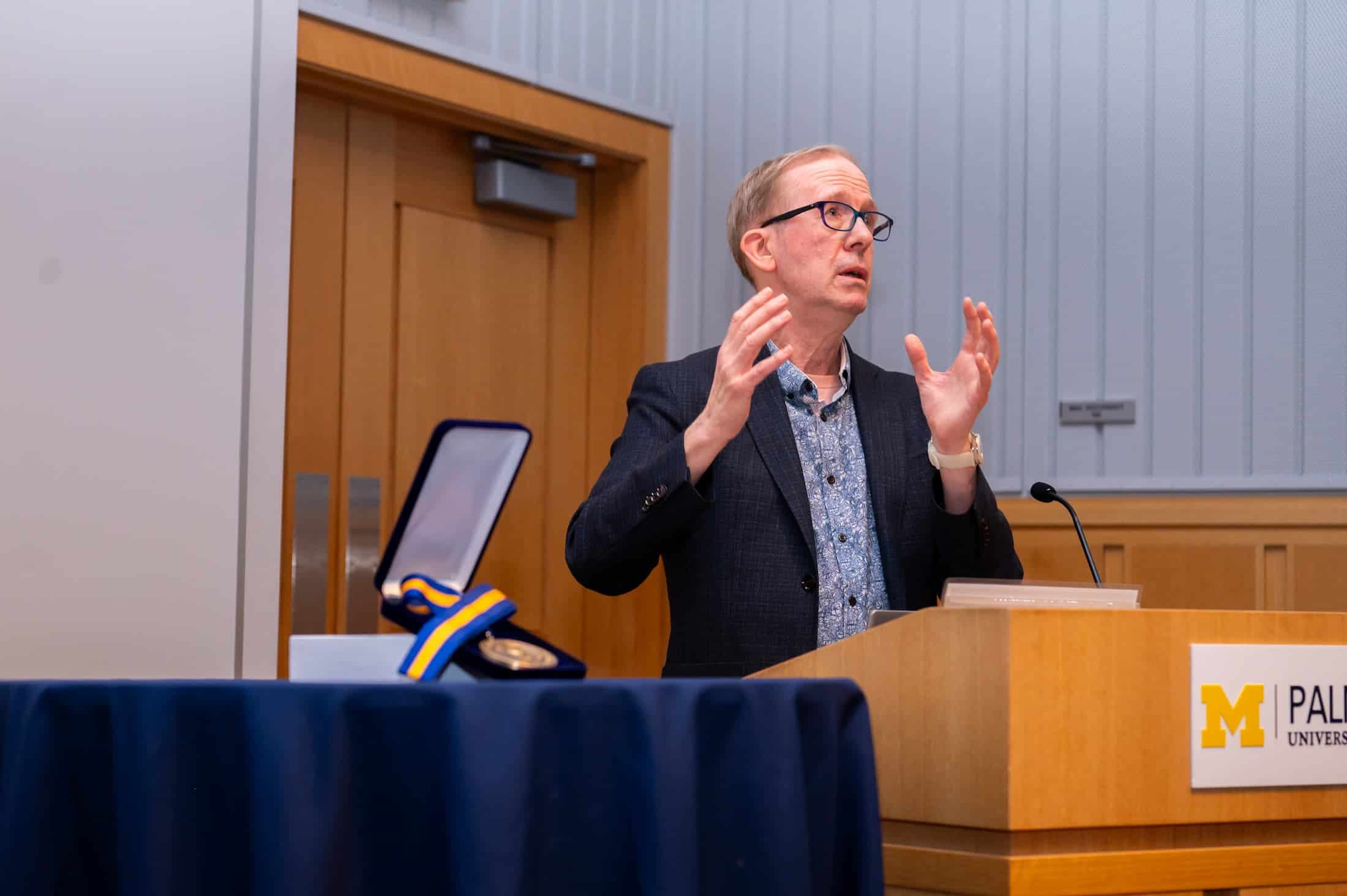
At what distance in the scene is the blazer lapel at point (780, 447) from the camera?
2.04 m

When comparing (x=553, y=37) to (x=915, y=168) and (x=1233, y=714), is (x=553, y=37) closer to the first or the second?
(x=915, y=168)

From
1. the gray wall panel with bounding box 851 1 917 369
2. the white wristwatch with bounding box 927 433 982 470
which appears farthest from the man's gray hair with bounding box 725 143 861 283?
the gray wall panel with bounding box 851 1 917 369

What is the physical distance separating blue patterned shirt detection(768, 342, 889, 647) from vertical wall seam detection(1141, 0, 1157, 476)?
1.47 m

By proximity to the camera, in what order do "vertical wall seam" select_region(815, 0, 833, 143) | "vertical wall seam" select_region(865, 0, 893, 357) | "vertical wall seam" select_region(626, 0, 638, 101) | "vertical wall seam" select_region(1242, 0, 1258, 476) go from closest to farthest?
"vertical wall seam" select_region(1242, 0, 1258, 476) < "vertical wall seam" select_region(865, 0, 893, 357) < "vertical wall seam" select_region(815, 0, 833, 143) < "vertical wall seam" select_region(626, 0, 638, 101)

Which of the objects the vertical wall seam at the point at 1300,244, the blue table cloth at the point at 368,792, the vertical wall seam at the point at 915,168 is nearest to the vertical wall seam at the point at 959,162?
the vertical wall seam at the point at 915,168

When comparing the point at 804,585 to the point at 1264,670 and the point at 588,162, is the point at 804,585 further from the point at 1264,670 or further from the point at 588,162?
the point at 588,162

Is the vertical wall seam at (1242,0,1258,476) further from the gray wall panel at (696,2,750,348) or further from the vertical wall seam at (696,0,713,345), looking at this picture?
the vertical wall seam at (696,0,713,345)

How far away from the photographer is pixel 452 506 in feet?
5.55

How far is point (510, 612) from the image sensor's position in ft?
4.71

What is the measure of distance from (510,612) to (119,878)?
1.50 ft

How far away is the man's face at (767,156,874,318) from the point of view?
7.14 feet

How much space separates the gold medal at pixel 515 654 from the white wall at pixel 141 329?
1.17m

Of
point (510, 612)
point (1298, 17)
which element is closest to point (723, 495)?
point (510, 612)

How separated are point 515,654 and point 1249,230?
102 inches
